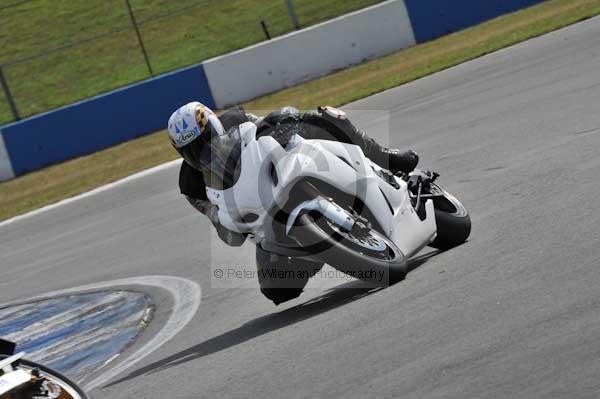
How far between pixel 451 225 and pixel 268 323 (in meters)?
1.45

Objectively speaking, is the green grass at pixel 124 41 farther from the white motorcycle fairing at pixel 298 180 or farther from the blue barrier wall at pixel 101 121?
the white motorcycle fairing at pixel 298 180

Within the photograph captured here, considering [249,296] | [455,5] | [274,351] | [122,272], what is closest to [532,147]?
[249,296]

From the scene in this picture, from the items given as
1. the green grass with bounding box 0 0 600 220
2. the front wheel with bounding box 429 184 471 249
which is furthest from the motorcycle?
the green grass with bounding box 0 0 600 220

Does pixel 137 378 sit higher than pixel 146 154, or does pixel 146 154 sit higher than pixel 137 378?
pixel 137 378

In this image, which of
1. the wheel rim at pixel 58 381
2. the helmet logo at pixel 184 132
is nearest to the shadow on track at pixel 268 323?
the helmet logo at pixel 184 132

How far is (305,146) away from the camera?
270 inches

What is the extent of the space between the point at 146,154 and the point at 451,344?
1373 cm

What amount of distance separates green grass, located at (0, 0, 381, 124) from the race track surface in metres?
9.86

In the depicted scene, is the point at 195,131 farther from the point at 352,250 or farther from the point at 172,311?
the point at 172,311

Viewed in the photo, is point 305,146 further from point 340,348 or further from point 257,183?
point 340,348

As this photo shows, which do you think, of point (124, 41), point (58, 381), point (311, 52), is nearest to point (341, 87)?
point (311, 52)

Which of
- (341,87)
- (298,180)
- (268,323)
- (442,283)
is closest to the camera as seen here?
(442,283)

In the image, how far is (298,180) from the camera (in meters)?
6.70

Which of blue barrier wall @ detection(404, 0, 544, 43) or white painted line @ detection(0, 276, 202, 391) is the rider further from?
blue barrier wall @ detection(404, 0, 544, 43)
